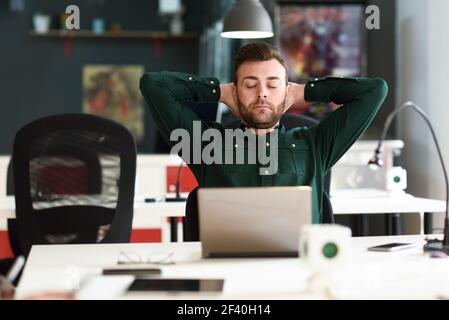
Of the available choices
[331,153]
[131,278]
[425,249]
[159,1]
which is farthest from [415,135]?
[131,278]

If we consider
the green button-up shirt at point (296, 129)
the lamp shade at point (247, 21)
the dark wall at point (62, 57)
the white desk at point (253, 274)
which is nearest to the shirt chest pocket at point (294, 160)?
the green button-up shirt at point (296, 129)

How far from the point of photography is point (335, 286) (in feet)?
5.74

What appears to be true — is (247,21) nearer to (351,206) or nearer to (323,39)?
(351,206)

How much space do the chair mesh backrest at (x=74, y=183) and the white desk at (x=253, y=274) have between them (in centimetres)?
88

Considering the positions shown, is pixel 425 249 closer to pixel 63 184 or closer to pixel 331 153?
pixel 331 153

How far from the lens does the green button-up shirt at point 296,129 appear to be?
2.68 m

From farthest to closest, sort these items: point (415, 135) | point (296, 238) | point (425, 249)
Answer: point (415, 135), point (425, 249), point (296, 238)

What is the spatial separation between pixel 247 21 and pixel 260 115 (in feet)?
6.68

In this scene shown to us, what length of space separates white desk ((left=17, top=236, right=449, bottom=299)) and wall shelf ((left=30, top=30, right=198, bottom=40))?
5.39m

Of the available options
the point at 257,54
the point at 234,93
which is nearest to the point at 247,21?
the point at 234,93

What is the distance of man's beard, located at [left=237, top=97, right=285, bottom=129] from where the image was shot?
8.71 feet

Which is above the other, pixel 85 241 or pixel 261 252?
pixel 261 252
